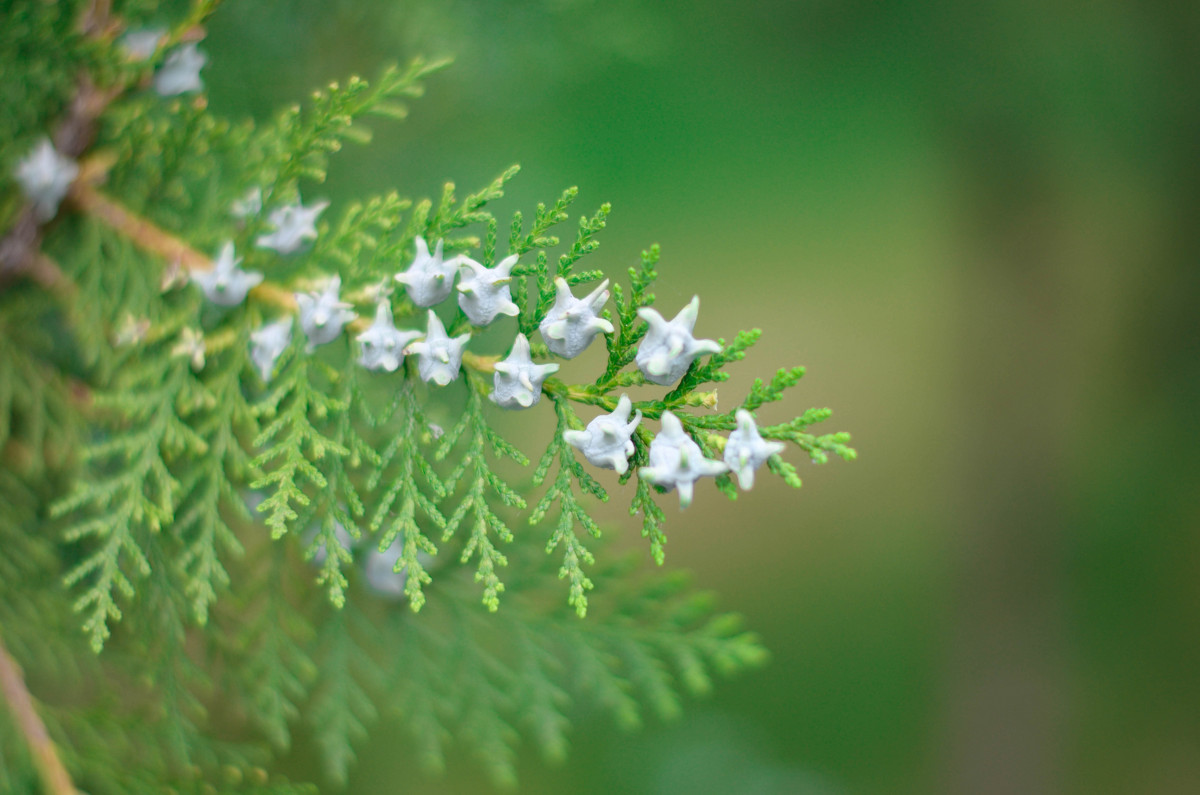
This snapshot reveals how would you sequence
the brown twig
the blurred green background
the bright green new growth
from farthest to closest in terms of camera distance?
the blurred green background, the brown twig, the bright green new growth

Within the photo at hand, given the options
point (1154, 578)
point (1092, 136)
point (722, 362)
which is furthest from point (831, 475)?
point (722, 362)

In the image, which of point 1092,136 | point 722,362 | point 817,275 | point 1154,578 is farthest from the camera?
point 817,275

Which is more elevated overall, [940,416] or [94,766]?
[940,416]

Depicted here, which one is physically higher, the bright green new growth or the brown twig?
the bright green new growth

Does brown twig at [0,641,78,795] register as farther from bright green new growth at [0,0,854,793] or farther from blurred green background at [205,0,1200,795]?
blurred green background at [205,0,1200,795]

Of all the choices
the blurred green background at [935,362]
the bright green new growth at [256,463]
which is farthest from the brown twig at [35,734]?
the blurred green background at [935,362]

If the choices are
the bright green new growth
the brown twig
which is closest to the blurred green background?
the bright green new growth

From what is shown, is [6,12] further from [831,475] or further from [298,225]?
[831,475]
